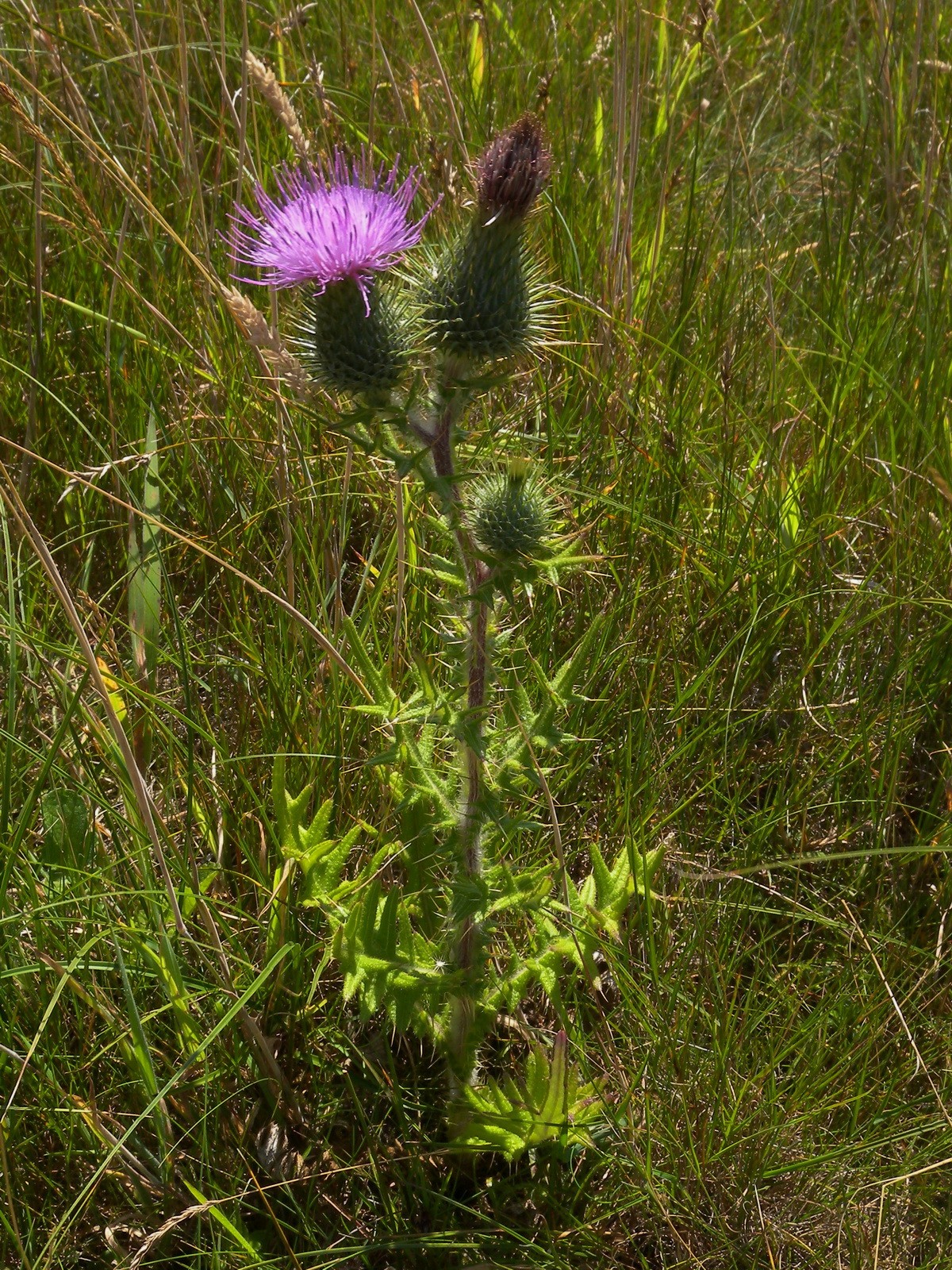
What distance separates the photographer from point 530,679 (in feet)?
8.25

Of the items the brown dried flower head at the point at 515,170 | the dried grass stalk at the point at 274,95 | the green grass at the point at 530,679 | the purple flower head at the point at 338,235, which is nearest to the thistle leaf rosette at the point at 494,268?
the brown dried flower head at the point at 515,170

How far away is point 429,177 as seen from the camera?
113 inches

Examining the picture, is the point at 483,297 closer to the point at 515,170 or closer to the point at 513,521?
the point at 515,170

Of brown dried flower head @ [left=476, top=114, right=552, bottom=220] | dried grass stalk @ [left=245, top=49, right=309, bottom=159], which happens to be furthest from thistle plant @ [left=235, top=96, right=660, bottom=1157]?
dried grass stalk @ [left=245, top=49, right=309, bottom=159]

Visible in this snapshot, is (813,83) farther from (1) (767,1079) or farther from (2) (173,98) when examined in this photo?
(1) (767,1079)

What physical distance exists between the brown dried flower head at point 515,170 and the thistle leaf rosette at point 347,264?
14 cm

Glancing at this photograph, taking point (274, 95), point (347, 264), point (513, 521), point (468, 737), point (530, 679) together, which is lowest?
point (530, 679)

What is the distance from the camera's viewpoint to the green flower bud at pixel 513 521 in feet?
5.91

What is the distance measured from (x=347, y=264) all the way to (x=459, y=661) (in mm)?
719

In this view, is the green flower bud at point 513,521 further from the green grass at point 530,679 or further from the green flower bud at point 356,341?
the green flower bud at point 356,341

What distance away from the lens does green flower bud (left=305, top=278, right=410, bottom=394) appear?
1854 mm

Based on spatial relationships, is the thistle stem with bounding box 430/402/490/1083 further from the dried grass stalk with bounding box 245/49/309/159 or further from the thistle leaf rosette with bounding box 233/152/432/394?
the dried grass stalk with bounding box 245/49/309/159

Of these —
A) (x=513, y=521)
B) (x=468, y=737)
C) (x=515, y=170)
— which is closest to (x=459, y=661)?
(x=468, y=737)

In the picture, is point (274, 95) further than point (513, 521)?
Yes
